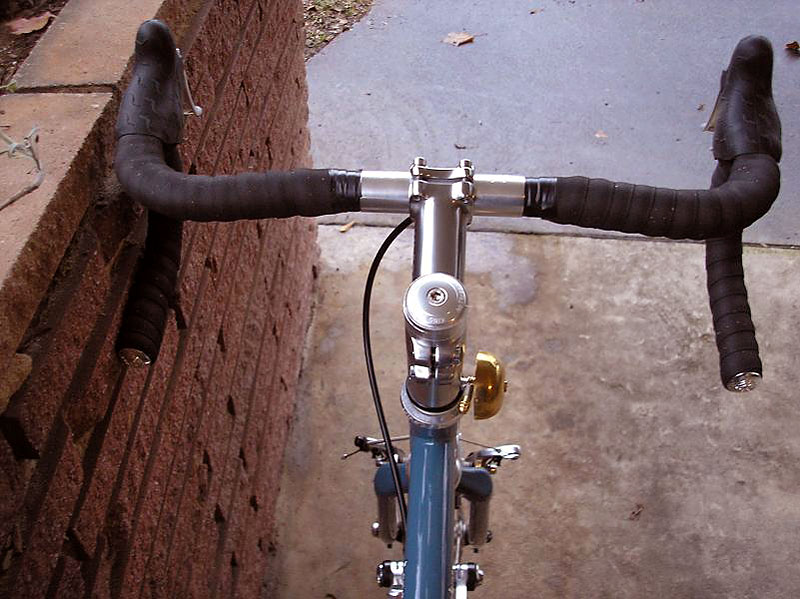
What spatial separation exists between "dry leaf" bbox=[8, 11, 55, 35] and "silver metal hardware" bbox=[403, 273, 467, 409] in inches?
33.9

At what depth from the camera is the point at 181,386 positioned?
4.58 feet

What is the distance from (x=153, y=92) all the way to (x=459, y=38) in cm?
331

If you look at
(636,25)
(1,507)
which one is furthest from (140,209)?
(636,25)

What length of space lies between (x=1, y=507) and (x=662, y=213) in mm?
795

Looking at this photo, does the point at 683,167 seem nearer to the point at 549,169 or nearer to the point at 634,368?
the point at 549,169

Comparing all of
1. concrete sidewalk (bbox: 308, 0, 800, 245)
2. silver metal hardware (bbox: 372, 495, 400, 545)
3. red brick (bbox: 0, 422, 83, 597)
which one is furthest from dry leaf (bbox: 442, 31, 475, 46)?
red brick (bbox: 0, 422, 83, 597)

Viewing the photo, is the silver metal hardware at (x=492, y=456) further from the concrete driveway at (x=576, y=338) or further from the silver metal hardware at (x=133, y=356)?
the concrete driveway at (x=576, y=338)

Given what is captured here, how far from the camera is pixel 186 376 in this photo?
142 cm

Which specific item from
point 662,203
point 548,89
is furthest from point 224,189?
point 548,89

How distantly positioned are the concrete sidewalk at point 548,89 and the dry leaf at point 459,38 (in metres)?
0.04

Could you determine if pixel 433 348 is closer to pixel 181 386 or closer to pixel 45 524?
pixel 45 524

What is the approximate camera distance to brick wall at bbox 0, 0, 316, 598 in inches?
35.8

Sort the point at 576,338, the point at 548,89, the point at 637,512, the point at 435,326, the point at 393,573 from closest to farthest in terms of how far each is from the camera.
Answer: the point at 435,326 < the point at 393,573 < the point at 637,512 < the point at 576,338 < the point at 548,89

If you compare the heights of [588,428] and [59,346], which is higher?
[588,428]
